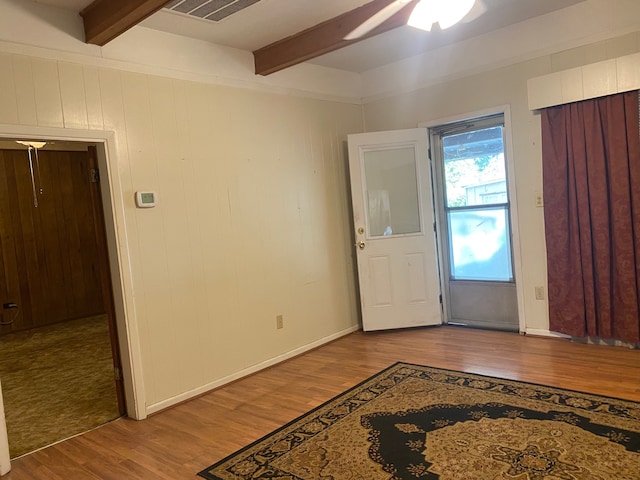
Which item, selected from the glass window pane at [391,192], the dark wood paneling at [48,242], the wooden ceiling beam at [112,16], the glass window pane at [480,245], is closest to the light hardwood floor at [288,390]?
the glass window pane at [480,245]

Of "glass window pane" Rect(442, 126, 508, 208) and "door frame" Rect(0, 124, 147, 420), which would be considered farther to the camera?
"glass window pane" Rect(442, 126, 508, 208)

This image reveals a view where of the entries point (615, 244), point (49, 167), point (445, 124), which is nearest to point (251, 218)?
point (445, 124)

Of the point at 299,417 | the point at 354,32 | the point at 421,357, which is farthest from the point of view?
the point at 421,357

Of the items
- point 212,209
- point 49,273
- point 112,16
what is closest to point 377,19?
point 112,16

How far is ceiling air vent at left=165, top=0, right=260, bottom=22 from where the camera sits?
300 cm

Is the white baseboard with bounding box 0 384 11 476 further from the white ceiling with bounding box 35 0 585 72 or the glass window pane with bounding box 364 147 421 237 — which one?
the glass window pane with bounding box 364 147 421 237

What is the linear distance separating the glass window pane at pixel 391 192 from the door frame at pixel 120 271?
245 centimetres

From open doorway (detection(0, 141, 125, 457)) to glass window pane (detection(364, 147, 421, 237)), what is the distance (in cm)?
274

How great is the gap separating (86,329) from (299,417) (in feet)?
14.2

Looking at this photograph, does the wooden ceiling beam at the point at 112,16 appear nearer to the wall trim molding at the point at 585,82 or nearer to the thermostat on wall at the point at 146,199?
the thermostat on wall at the point at 146,199

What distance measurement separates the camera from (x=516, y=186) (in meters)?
4.26

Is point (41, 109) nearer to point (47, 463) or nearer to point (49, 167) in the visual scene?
point (47, 463)

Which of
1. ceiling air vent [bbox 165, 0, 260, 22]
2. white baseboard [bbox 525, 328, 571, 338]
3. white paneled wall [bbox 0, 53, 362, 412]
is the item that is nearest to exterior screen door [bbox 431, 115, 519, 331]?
white baseboard [bbox 525, 328, 571, 338]

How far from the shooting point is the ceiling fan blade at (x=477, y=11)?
3.56 m
